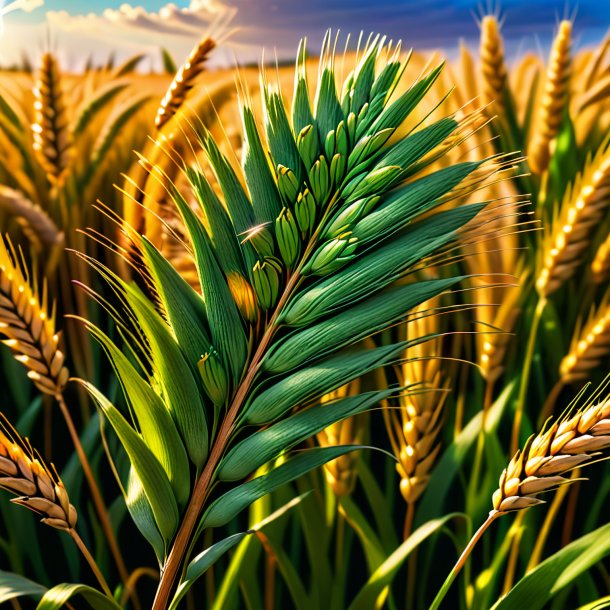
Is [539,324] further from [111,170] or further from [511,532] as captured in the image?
[111,170]

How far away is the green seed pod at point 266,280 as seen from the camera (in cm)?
46

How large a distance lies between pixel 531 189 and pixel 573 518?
33cm

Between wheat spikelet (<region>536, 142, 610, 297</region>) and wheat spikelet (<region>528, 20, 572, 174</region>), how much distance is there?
47 mm

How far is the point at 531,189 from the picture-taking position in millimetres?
707

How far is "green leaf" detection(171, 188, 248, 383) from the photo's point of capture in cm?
47

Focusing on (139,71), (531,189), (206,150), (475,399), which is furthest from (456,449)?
(139,71)

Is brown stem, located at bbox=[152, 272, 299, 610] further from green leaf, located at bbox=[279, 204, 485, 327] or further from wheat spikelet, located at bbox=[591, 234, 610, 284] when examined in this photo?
wheat spikelet, located at bbox=[591, 234, 610, 284]

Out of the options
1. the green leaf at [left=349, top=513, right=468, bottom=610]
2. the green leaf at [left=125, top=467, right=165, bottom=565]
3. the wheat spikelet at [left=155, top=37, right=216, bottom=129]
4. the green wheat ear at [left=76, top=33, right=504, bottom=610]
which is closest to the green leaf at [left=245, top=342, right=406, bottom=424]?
the green wheat ear at [left=76, top=33, right=504, bottom=610]

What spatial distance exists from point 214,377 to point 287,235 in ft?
0.34

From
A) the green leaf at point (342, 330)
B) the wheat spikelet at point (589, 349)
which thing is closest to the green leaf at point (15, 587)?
the green leaf at point (342, 330)

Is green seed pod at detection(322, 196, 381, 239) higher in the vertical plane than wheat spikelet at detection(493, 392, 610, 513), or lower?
higher

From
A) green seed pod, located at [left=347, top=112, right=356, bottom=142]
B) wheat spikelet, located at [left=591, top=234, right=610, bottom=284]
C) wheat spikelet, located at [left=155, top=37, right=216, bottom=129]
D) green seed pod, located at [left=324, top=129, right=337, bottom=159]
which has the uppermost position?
wheat spikelet, located at [left=155, top=37, right=216, bottom=129]

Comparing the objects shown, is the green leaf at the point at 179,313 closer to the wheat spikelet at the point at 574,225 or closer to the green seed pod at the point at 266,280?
the green seed pod at the point at 266,280

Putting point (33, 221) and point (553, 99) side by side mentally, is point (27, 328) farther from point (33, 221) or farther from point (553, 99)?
point (553, 99)
